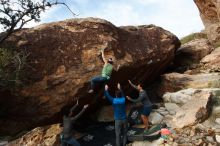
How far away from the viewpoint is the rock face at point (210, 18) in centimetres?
2260

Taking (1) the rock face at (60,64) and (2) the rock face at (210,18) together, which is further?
(2) the rock face at (210,18)

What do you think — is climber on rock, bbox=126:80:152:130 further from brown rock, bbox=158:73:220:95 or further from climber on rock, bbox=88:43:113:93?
brown rock, bbox=158:73:220:95

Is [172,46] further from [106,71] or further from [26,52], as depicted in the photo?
[26,52]

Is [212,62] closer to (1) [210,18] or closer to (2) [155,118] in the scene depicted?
(1) [210,18]

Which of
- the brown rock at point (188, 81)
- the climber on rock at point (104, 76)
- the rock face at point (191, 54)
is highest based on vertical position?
the rock face at point (191, 54)

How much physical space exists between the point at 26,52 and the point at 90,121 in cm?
503

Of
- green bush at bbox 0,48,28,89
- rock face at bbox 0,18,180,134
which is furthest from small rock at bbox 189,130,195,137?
green bush at bbox 0,48,28,89

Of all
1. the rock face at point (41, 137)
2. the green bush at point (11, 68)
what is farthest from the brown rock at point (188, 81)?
the green bush at point (11, 68)

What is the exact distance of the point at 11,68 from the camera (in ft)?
40.4

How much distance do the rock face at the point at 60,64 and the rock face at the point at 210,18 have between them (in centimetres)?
905

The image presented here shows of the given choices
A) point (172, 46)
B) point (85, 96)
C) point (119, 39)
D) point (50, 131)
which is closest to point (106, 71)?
point (85, 96)

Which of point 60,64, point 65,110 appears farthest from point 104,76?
point 65,110

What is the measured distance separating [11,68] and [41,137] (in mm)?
5006

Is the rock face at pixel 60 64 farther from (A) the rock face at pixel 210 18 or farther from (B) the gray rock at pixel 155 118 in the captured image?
(A) the rock face at pixel 210 18
